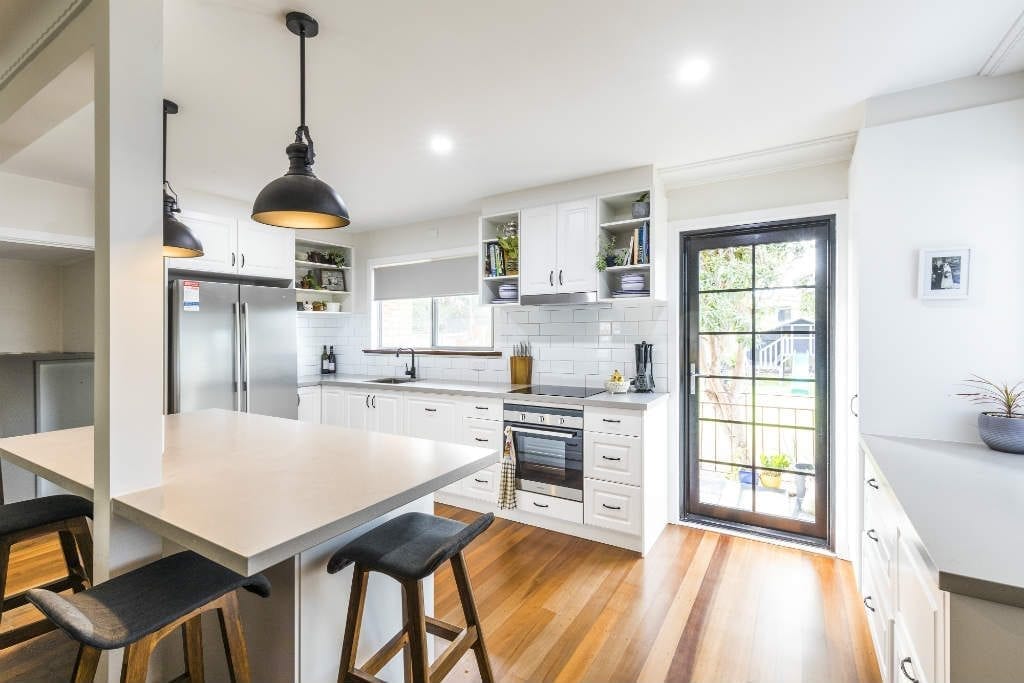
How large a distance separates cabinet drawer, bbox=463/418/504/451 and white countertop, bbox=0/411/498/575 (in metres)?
1.45

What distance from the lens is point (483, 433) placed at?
3.58 m

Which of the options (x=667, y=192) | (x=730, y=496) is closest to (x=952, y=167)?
(x=667, y=192)

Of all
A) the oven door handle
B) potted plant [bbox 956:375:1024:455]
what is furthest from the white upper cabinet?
potted plant [bbox 956:375:1024:455]

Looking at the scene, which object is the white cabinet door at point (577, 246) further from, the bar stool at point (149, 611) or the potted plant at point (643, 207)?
the bar stool at point (149, 611)

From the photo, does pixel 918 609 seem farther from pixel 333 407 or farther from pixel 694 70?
pixel 333 407

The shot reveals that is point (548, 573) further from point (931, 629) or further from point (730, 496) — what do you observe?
point (931, 629)

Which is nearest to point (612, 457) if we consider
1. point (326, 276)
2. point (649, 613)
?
point (649, 613)

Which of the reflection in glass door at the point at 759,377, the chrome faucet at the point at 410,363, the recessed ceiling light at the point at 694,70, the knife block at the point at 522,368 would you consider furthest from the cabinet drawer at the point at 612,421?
the chrome faucet at the point at 410,363

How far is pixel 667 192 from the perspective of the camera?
3.51m

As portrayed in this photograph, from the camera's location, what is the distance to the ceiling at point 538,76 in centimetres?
169

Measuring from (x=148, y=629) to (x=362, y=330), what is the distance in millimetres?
4290

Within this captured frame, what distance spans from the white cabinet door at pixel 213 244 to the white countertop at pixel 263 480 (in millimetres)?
1954

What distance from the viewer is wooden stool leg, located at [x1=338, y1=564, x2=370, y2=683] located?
143cm

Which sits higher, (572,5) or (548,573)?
(572,5)
